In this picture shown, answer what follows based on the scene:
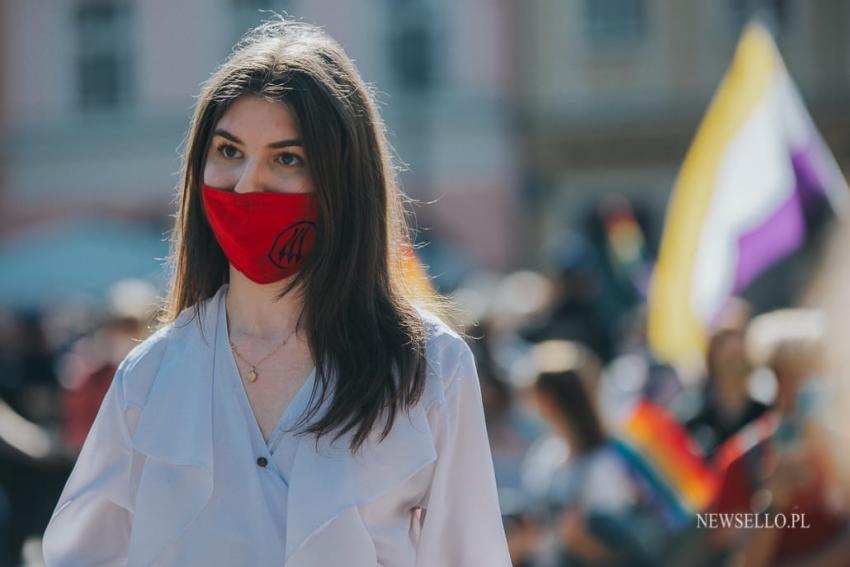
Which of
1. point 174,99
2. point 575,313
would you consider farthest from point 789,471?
point 174,99

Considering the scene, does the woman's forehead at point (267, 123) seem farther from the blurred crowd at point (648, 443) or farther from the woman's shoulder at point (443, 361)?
the blurred crowd at point (648, 443)

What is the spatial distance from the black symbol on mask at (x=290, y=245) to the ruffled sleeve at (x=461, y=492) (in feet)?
1.08

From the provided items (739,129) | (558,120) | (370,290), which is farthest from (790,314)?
(558,120)

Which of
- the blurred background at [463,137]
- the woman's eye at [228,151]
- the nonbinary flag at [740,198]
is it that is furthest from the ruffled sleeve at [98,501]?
the blurred background at [463,137]

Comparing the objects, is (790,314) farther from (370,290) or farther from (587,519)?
(370,290)

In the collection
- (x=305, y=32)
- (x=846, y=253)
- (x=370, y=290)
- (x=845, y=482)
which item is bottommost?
(x=845, y=482)

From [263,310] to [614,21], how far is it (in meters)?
17.4

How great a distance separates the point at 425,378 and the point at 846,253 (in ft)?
8.50

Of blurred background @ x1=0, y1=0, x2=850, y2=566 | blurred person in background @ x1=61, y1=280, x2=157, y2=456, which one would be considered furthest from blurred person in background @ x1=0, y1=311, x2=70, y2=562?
blurred background @ x1=0, y1=0, x2=850, y2=566

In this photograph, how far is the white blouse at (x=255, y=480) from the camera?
1956 mm

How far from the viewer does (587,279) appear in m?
8.17

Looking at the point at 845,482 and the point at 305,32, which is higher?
the point at 305,32

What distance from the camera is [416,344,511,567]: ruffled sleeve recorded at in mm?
2055

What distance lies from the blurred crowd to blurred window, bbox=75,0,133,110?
14.3m
